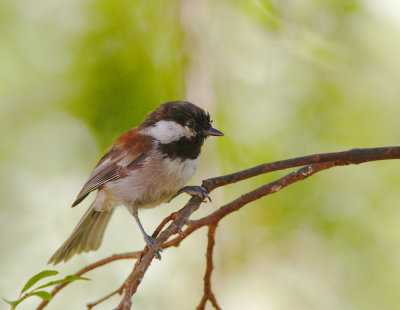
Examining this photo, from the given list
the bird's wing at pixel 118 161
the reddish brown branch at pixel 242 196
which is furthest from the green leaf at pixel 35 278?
the bird's wing at pixel 118 161

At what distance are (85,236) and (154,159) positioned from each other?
2.93ft

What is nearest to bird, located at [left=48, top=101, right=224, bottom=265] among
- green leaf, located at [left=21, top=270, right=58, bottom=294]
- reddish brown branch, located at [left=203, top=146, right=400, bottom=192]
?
reddish brown branch, located at [left=203, top=146, right=400, bottom=192]

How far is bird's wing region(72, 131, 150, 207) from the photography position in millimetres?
2938

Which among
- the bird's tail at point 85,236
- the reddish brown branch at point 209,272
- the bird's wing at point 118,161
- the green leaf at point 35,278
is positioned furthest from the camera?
the bird's tail at point 85,236

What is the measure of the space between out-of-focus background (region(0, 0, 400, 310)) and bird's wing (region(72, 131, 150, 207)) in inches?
10.3

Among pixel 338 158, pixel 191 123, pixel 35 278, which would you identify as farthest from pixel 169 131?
pixel 35 278

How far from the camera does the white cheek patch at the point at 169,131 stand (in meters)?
2.86

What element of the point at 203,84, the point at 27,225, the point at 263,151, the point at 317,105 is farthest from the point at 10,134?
the point at 317,105

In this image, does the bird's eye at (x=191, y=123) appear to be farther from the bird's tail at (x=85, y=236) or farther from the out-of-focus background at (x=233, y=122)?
the bird's tail at (x=85, y=236)

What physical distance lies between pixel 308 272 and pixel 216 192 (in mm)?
862

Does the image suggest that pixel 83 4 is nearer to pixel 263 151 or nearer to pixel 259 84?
pixel 259 84

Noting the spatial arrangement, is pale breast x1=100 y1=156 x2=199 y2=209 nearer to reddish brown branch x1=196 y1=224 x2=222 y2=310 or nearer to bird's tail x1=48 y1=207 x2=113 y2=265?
bird's tail x1=48 y1=207 x2=113 y2=265

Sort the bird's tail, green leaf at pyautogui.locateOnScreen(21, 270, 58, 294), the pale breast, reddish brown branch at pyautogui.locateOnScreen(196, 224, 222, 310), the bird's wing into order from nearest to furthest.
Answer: green leaf at pyautogui.locateOnScreen(21, 270, 58, 294) → reddish brown branch at pyautogui.locateOnScreen(196, 224, 222, 310) → the pale breast → the bird's wing → the bird's tail

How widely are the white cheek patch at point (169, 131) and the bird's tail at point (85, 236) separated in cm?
82
